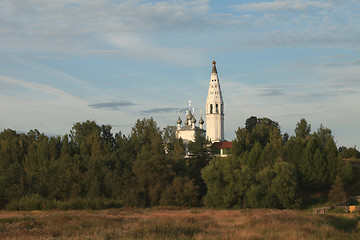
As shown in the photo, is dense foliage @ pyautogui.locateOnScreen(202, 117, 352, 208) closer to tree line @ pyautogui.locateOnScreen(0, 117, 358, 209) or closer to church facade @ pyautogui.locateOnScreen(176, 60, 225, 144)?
tree line @ pyautogui.locateOnScreen(0, 117, 358, 209)

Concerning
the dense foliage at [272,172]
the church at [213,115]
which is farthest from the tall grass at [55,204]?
the church at [213,115]

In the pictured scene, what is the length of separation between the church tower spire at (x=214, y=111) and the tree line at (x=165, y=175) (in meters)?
33.7

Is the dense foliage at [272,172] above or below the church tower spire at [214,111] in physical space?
below

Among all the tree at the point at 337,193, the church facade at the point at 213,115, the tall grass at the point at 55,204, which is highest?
the church facade at the point at 213,115

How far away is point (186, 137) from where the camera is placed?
113562 mm

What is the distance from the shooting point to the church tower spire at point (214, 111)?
116562mm

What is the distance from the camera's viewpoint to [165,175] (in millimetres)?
63781

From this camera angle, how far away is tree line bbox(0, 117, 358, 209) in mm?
59406

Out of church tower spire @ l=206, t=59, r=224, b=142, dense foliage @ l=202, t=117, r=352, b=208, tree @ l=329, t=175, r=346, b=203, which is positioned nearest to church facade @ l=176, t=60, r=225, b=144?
church tower spire @ l=206, t=59, r=224, b=142

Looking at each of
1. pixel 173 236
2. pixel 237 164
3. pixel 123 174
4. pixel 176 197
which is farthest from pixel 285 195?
pixel 173 236

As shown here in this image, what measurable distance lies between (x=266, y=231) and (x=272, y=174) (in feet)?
113

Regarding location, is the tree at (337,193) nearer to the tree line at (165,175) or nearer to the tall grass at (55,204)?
the tree line at (165,175)

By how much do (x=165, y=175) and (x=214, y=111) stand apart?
180 ft

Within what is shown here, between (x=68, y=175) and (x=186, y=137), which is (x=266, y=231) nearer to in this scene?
(x=68, y=175)
